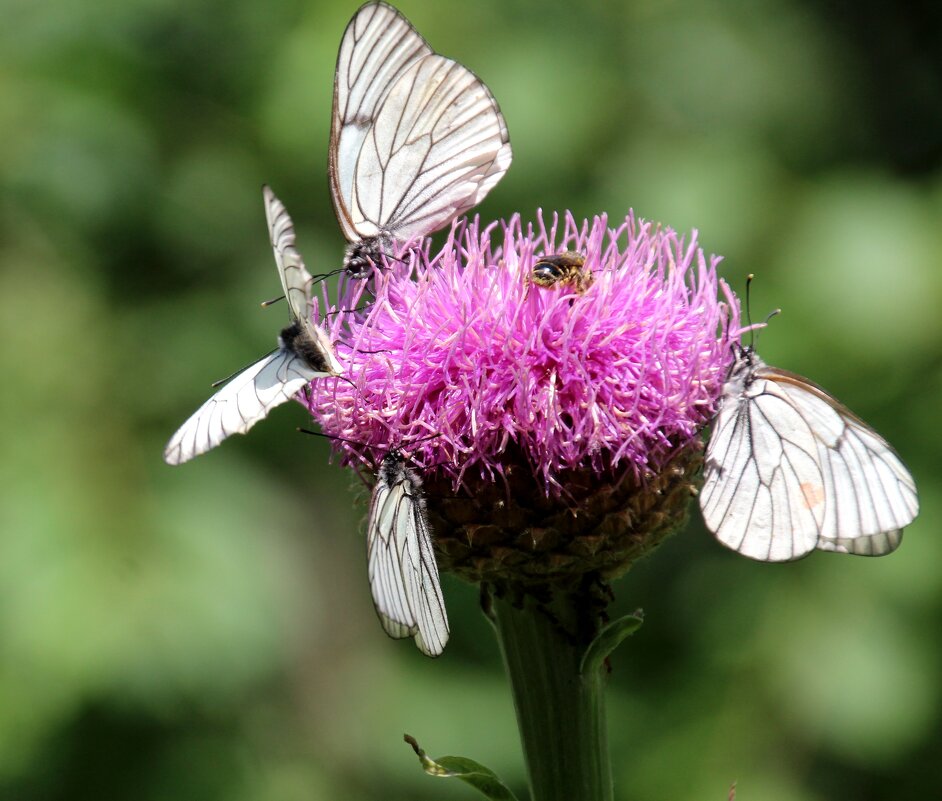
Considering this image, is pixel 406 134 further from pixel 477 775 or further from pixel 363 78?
pixel 477 775

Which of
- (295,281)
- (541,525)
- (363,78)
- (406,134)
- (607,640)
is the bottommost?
(607,640)

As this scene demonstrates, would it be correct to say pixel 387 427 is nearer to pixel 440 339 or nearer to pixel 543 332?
pixel 440 339

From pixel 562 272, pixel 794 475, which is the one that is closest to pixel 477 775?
pixel 794 475

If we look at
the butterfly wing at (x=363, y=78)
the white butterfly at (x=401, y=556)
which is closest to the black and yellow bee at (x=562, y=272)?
the white butterfly at (x=401, y=556)

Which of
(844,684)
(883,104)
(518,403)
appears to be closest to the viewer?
(518,403)

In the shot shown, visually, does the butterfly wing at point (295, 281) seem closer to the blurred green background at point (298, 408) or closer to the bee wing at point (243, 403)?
the bee wing at point (243, 403)

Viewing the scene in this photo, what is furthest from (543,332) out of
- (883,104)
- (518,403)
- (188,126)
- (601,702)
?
(883,104)

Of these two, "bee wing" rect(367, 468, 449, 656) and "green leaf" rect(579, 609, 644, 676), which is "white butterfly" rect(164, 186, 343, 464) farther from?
"green leaf" rect(579, 609, 644, 676)
